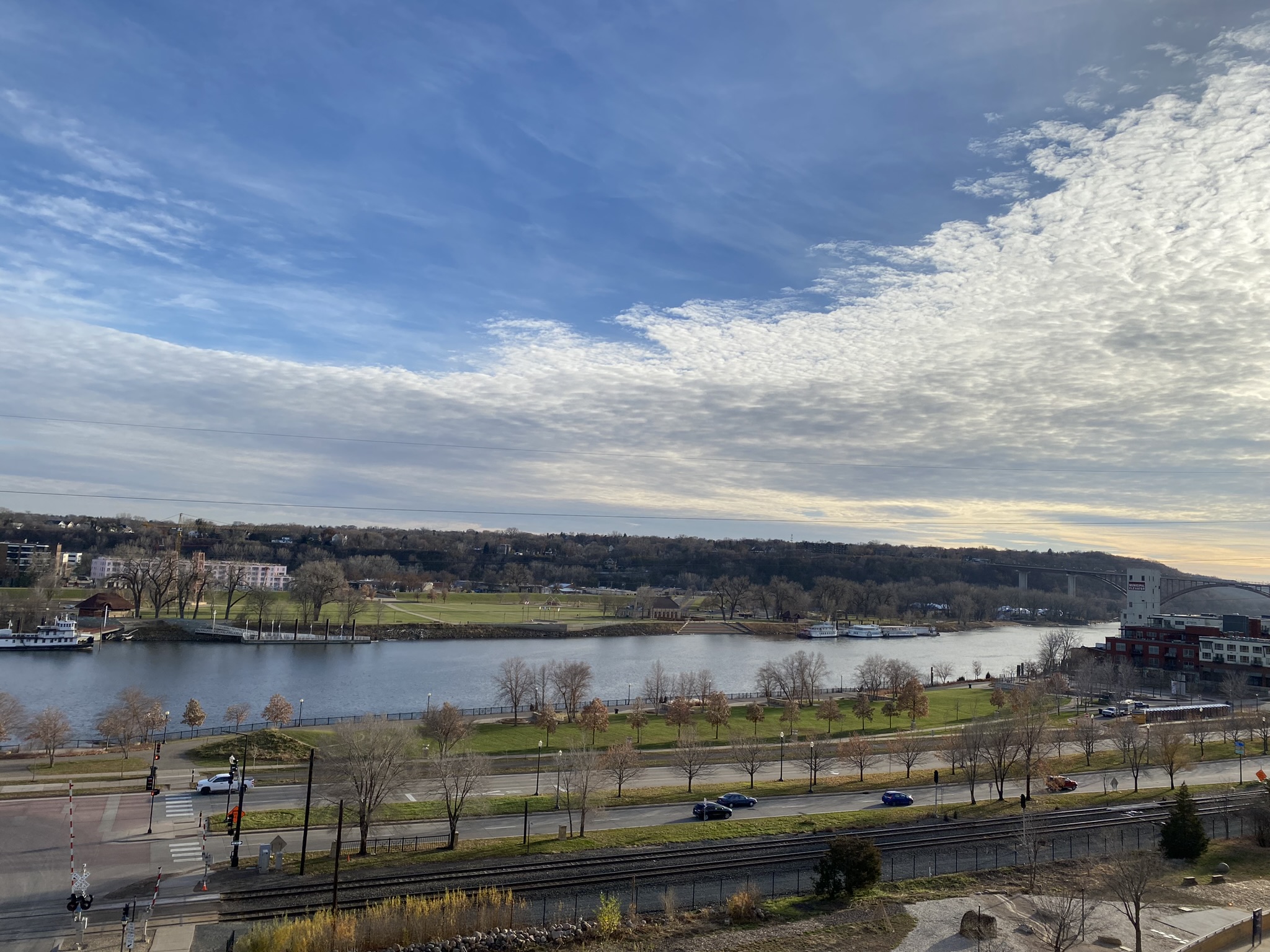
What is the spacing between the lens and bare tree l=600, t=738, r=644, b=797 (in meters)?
30.6

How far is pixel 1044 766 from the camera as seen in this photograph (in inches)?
1503

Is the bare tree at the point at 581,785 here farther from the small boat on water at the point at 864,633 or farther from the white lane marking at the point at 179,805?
the small boat on water at the point at 864,633

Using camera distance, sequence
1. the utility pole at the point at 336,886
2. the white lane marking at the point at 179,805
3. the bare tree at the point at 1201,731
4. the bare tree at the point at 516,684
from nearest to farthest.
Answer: the utility pole at the point at 336,886, the white lane marking at the point at 179,805, the bare tree at the point at 1201,731, the bare tree at the point at 516,684

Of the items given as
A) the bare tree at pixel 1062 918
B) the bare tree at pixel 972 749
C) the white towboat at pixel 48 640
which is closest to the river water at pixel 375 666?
the white towboat at pixel 48 640

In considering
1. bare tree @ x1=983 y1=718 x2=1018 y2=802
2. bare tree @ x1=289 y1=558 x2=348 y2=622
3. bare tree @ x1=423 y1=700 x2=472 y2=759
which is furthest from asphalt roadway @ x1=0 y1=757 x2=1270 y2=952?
bare tree @ x1=289 y1=558 x2=348 y2=622

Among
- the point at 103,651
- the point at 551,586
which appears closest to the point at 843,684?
the point at 103,651

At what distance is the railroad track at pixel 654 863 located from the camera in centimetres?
1980

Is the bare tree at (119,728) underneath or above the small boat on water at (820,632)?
above

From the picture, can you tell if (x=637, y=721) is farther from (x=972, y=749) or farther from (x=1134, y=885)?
(x=1134, y=885)

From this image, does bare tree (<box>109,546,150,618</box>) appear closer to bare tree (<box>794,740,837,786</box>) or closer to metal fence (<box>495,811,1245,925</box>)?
bare tree (<box>794,740,837,786</box>)

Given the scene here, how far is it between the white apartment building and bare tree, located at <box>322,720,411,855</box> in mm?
101058

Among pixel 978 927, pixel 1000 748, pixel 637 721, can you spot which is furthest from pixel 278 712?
→ pixel 978 927

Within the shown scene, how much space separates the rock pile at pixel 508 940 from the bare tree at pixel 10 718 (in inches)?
1183

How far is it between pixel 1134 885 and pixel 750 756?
656 inches
